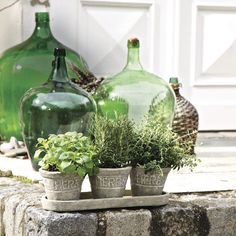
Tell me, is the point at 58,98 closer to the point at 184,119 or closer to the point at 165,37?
the point at 184,119

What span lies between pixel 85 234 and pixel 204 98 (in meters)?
1.70

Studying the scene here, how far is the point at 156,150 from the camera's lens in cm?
172

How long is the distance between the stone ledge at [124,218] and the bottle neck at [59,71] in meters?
0.36

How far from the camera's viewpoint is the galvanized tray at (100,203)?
63.2 inches

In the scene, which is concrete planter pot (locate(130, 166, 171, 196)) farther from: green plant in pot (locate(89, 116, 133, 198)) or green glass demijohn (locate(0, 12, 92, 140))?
green glass demijohn (locate(0, 12, 92, 140))

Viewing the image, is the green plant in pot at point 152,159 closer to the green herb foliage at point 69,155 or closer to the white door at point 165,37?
the green herb foliage at point 69,155

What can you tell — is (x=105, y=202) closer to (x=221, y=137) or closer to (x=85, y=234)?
(x=85, y=234)

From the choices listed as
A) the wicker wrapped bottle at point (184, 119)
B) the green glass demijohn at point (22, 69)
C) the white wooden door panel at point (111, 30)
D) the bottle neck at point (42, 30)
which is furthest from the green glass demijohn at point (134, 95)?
the white wooden door panel at point (111, 30)

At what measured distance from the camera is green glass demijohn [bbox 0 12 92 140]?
105 inches

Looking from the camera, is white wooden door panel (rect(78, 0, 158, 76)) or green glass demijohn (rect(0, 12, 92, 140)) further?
white wooden door panel (rect(78, 0, 158, 76))

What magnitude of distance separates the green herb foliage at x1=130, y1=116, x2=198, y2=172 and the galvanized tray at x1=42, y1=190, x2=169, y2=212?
0.07m

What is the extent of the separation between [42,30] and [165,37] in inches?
26.7

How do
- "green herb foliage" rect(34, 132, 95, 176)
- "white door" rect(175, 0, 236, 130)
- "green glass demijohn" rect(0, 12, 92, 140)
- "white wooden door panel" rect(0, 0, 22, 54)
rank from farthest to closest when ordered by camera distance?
1. "white door" rect(175, 0, 236, 130)
2. "white wooden door panel" rect(0, 0, 22, 54)
3. "green glass demijohn" rect(0, 12, 92, 140)
4. "green herb foliage" rect(34, 132, 95, 176)

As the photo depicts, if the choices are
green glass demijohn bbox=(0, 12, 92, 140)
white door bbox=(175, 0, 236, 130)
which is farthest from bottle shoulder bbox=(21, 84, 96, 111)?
white door bbox=(175, 0, 236, 130)
